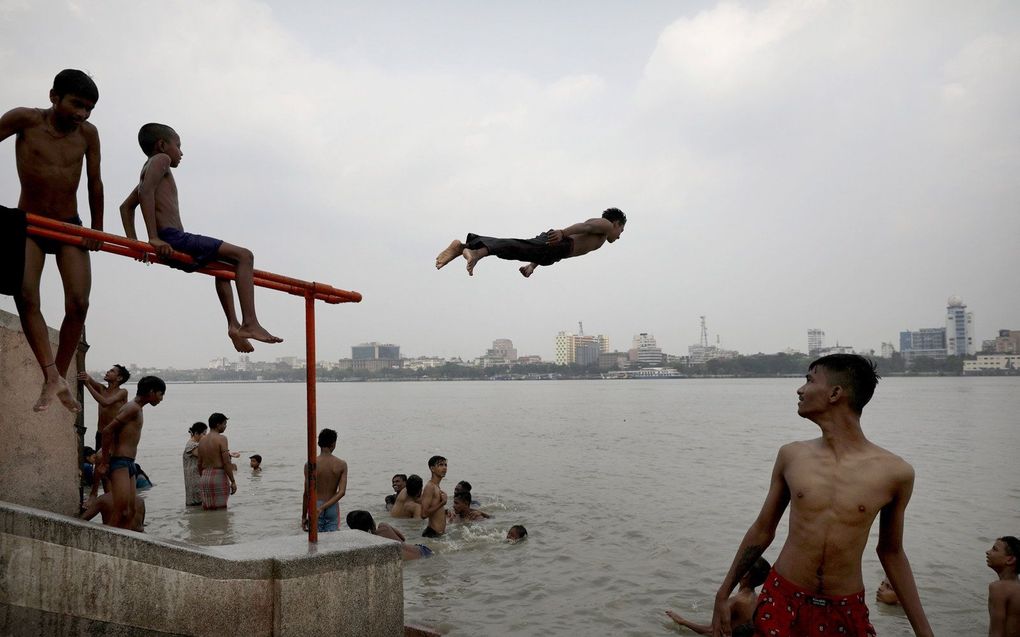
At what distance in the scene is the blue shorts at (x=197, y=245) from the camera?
14.0 feet

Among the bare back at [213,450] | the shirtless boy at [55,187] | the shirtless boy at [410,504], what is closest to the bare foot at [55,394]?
the shirtless boy at [55,187]

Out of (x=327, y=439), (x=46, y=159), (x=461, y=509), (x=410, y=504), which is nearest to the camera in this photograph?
(x=46, y=159)

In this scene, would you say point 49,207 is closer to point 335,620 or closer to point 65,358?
point 65,358

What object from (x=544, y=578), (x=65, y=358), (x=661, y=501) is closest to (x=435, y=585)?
(x=544, y=578)

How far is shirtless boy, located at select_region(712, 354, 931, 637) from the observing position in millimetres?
3535

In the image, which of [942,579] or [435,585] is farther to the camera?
[942,579]

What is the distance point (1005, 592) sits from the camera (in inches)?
251

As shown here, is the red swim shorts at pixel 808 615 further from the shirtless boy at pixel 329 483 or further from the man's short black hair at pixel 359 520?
the shirtless boy at pixel 329 483

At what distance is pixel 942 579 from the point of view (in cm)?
1082

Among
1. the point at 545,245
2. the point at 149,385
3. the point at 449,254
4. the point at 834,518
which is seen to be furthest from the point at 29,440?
the point at 834,518

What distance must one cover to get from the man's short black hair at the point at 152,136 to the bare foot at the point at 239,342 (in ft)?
4.60

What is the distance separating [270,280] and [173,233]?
649 mm

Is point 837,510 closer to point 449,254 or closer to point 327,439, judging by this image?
point 449,254

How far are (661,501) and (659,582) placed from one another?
7.04 meters
